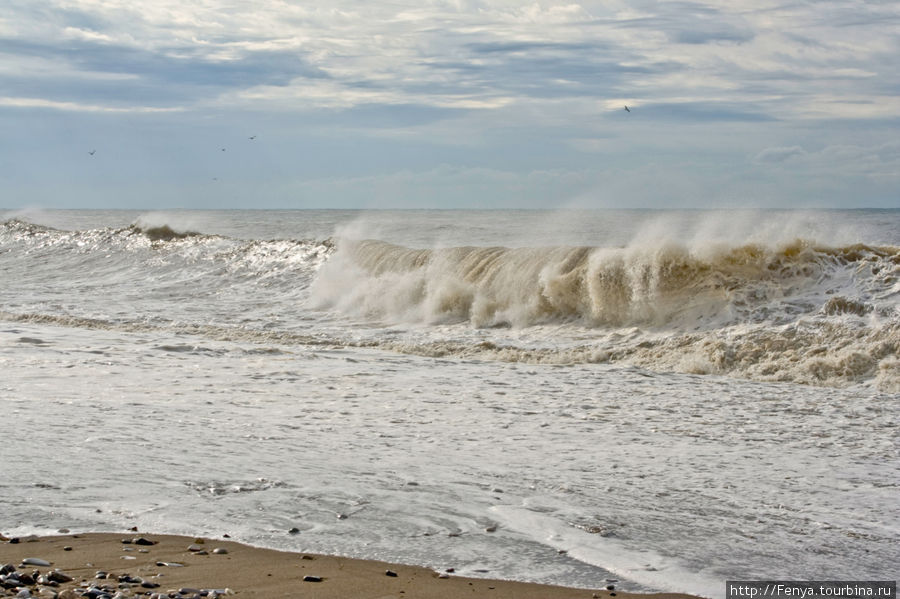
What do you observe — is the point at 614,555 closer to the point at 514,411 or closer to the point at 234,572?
the point at 234,572

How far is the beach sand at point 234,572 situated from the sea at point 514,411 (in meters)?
0.15

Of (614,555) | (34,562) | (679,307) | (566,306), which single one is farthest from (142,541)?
(566,306)

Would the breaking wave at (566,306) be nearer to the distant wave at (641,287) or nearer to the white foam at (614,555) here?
the distant wave at (641,287)

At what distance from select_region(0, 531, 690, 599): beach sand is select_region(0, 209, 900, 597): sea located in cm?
15

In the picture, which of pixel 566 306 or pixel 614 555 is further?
pixel 566 306

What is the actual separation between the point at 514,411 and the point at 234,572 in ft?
14.2

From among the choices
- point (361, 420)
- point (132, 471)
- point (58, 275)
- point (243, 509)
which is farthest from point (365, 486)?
point (58, 275)

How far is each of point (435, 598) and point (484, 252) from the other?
14.1 meters

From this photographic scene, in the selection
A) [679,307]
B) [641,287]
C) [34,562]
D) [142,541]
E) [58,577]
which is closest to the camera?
[58,577]

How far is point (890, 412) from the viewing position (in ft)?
26.2

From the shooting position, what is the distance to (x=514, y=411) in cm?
A: 786

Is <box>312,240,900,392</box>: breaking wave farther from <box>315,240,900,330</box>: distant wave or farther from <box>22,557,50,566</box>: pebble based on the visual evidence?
<box>22,557,50,566</box>: pebble


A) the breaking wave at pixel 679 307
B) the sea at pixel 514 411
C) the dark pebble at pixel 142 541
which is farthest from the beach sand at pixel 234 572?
the breaking wave at pixel 679 307

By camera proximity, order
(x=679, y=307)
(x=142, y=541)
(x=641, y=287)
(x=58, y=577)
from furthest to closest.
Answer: (x=641, y=287), (x=679, y=307), (x=142, y=541), (x=58, y=577)
